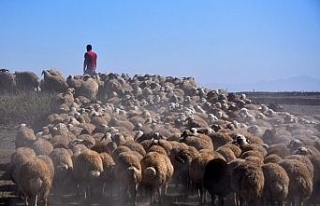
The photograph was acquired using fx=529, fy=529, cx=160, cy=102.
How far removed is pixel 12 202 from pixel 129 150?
2908mm

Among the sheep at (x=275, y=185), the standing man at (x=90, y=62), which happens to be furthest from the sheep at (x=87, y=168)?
the standing man at (x=90, y=62)

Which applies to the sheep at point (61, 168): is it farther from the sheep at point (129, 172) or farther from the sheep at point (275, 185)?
the sheep at point (275, 185)

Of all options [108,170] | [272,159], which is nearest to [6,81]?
[108,170]

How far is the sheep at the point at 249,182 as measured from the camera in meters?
10.0

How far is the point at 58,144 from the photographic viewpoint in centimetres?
1342

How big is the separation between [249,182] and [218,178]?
4.28ft

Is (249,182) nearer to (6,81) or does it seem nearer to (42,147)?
(42,147)

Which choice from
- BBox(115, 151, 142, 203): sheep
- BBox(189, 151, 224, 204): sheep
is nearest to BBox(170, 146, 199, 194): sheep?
BBox(189, 151, 224, 204): sheep

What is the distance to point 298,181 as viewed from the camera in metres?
10.5

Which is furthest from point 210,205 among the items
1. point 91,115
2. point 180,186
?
point 91,115

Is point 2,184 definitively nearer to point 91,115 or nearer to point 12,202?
point 12,202

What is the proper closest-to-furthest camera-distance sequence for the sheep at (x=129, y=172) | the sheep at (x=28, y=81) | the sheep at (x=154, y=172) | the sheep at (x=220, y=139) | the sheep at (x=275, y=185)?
the sheep at (x=275, y=185), the sheep at (x=129, y=172), the sheep at (x=154, y=172), the sheep at (x=220, y=139), the sheep at (x=28, y=81)

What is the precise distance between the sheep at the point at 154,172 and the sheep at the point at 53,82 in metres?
15.1

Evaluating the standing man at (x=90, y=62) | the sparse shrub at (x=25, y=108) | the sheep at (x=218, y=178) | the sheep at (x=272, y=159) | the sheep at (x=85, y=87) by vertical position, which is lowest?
the sheep at (x=218, y=178)
